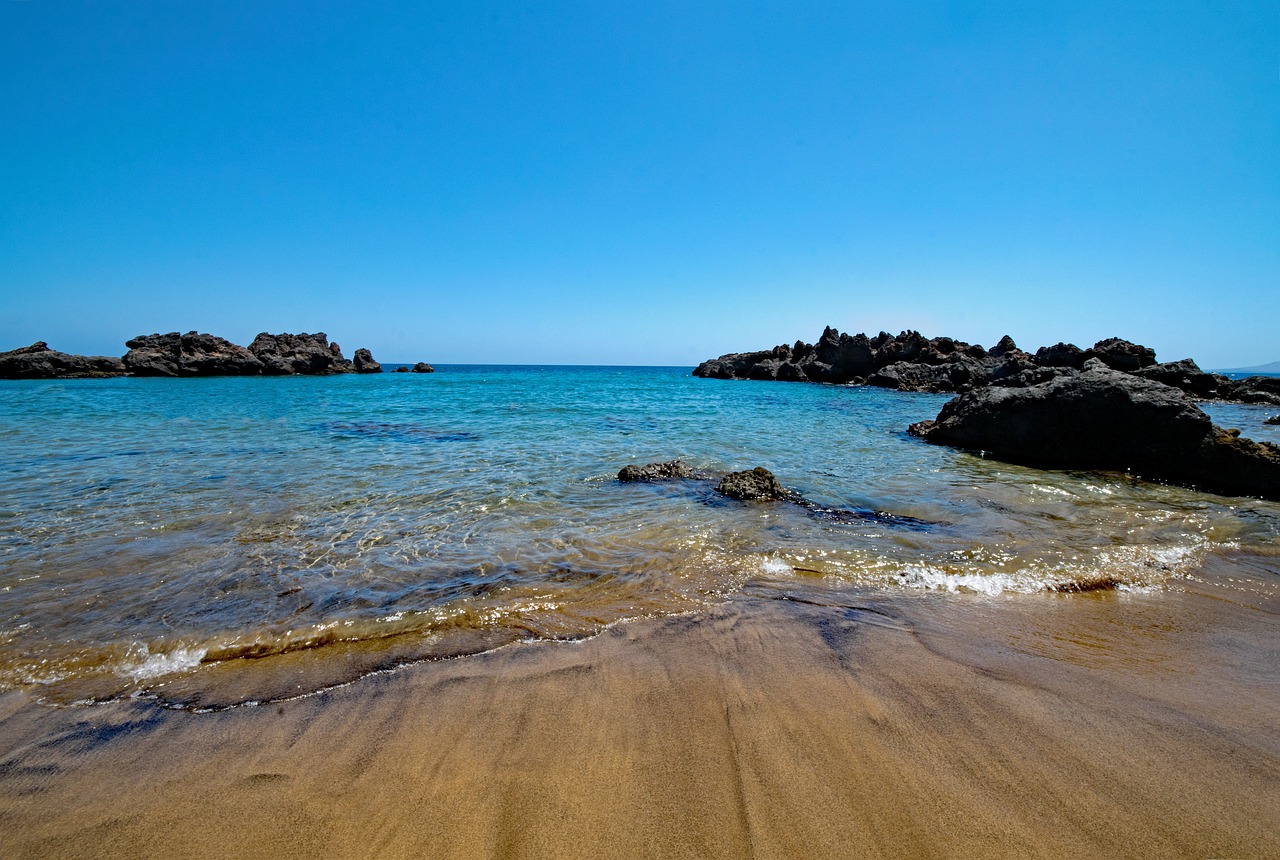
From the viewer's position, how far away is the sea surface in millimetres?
3598

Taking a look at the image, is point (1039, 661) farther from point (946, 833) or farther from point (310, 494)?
point (310, 494)

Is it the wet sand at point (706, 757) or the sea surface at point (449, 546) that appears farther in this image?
the sea surface at point (449, 546)

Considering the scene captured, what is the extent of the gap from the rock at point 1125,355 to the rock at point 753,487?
33357 millimetres

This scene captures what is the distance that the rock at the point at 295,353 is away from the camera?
55.0m

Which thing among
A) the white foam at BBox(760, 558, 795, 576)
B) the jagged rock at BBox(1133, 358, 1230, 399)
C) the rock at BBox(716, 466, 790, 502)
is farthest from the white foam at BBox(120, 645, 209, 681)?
the jagged rock at BBox(1133, 358, 1230, 399)

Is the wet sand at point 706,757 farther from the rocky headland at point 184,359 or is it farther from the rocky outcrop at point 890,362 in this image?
the rocky headland at point 184,359

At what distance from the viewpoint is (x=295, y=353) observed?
190ft

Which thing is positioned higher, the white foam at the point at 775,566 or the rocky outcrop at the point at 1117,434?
the rocky outcrop at the point at 1117,434

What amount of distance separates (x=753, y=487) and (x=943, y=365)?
38.5 meters

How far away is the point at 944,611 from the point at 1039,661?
0.81m

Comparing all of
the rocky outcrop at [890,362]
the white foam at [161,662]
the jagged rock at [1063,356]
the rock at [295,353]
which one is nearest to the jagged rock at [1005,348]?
the rocky outcrop at [890,362]

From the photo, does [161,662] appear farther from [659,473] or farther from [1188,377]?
[1188,377]

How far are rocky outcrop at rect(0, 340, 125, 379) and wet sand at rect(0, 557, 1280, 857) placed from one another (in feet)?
209

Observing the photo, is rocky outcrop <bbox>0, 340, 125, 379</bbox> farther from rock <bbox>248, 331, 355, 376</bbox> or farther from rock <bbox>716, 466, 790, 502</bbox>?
rock <bbox>716, 466, 790, 502</bbox>
